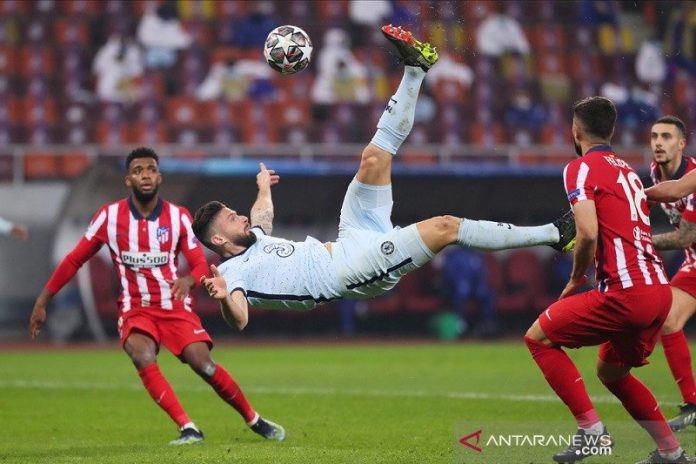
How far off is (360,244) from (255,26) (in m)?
15.0

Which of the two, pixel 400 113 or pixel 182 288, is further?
pixel 182 288

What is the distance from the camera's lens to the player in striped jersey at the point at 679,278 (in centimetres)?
901

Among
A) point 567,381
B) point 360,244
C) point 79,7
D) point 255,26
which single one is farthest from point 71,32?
point 567,381

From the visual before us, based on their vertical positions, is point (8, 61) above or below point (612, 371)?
above

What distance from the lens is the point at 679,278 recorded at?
9.43 m

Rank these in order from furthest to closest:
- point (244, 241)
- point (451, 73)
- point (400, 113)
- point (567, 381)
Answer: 1. point (451, 73)
2. point (244, 241)
3. point (400, 113)
4. point (567, 381)

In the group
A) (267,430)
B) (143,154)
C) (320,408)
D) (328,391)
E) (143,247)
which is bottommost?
(328,391)

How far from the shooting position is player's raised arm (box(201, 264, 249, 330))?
271 inches

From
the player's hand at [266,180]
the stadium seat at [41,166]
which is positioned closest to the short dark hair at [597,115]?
the player's hand at [266,180]

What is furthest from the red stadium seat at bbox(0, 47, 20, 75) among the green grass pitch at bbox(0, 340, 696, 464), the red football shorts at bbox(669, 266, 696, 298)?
the red football shorts at bbox(669, 266, 696, 298)

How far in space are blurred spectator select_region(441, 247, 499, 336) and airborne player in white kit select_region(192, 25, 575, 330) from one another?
11.7 metres

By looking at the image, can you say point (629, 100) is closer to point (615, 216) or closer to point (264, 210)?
point (264, 210)

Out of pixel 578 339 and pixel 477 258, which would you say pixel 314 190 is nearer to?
pixel 477 258

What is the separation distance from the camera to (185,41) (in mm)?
21828
